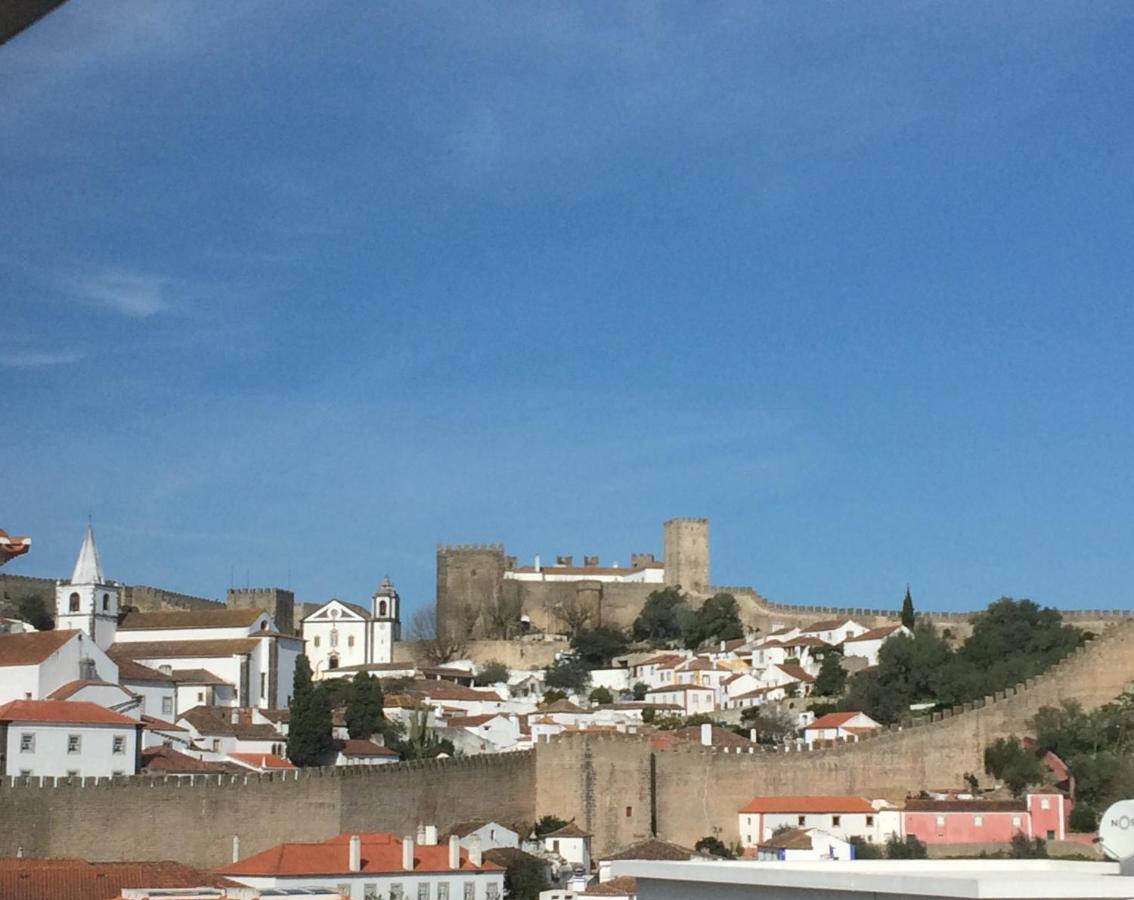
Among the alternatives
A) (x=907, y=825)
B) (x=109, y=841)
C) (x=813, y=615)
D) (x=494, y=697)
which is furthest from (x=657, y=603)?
(x=109, y=841)

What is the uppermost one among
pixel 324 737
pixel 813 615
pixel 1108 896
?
pixel 813 615

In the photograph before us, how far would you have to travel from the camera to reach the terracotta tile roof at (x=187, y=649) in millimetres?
48281

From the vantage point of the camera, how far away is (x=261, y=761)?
132ft

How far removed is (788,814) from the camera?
1460 inches

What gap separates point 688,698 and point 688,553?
15.3 metres

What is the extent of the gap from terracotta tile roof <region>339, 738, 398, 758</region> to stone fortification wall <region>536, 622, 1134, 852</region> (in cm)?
446

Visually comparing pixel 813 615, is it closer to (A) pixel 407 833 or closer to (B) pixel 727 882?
(A) pixel 407 833

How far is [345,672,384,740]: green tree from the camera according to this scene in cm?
4331

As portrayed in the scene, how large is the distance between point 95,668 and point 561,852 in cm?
1200

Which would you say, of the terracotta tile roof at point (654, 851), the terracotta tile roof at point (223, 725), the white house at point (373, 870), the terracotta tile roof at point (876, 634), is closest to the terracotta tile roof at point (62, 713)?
the white house at point (373, 870)

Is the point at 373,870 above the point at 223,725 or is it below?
below

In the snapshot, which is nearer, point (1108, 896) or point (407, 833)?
point (1108, 896)

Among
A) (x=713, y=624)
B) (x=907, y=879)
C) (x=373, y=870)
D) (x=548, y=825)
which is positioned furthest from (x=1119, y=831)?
(x=713, y=624)

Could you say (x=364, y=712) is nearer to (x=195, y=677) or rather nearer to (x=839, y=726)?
(x=195, y=677)
